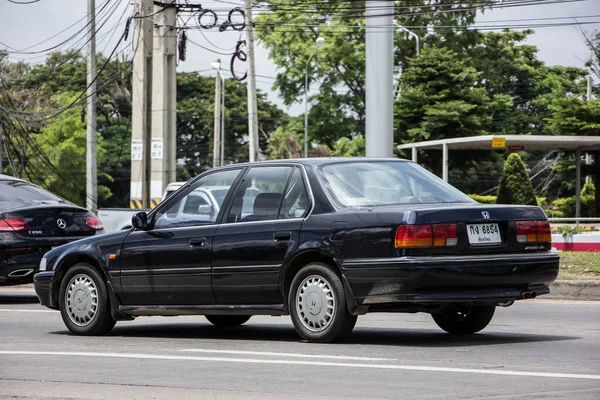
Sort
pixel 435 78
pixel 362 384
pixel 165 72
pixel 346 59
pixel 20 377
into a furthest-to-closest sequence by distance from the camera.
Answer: pixel 346 59 → pixel 435 78 → pixel 165 72 → pixel 20 377 → pixel 362 384

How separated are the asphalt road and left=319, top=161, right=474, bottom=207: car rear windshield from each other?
1.12 m

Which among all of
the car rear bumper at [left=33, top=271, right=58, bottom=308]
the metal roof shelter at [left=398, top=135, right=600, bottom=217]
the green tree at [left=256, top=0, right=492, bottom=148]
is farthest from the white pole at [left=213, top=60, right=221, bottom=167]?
the car rear bumper at [left=33, top=271, right=58, bottom=308]

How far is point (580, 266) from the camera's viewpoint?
52.5 ft

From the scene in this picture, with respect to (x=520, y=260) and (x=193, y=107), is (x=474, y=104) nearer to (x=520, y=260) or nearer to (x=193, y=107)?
(x=193, y=107)

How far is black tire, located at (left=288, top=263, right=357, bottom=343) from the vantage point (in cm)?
853

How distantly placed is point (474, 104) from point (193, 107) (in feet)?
113

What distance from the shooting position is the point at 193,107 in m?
83.7

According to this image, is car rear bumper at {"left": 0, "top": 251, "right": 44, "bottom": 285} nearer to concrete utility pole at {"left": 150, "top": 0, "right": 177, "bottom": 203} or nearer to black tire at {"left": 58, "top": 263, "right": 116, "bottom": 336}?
black tire at {"left": 58, "top": 263, "right": 116, "bottom": 336}

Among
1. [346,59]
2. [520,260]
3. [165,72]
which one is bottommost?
[520,260]

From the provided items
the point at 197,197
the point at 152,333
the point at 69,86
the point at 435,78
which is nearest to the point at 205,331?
the point at 152,333

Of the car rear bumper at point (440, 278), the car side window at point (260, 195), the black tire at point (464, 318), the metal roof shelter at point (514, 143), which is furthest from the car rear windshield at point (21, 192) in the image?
the metal roof shelter at point (514, 143)

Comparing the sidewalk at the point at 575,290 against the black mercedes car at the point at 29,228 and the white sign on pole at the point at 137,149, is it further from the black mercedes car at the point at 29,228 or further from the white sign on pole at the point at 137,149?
the white sign on pole at the point at 137,149

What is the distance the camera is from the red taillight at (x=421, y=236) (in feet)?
27.0

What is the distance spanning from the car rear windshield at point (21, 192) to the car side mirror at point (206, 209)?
5.70m
